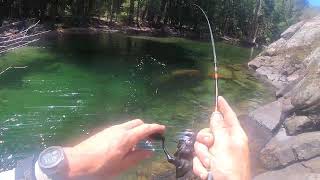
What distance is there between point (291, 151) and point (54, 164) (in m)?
9.31

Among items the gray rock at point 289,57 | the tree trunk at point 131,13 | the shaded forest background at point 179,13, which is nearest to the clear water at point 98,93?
the gray rock at point 289,57

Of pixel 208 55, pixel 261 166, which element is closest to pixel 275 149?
pixel 261 166

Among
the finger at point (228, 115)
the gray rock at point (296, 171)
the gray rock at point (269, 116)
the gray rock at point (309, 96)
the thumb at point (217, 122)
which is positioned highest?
the finger at point (228, 115)

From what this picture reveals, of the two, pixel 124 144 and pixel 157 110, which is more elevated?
pixel 124 144

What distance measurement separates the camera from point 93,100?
15531 millimetres

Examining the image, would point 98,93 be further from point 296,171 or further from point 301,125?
point 296,171

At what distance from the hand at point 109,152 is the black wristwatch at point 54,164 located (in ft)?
0.10

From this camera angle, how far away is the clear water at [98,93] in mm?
11930

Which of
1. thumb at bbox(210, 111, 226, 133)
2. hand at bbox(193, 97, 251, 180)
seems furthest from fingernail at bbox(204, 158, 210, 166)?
thumb at bbox(210, 111, 226, 133)

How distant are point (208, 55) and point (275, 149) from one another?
22.4 m

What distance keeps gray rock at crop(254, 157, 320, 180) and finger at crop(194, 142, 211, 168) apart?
23.5ft

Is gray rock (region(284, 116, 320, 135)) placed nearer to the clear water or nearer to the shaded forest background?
the clear water

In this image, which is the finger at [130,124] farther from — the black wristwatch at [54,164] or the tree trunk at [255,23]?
the tree trunk at [255,23]

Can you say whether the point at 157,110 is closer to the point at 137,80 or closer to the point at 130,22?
the point at 137,80
